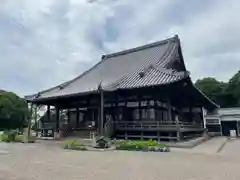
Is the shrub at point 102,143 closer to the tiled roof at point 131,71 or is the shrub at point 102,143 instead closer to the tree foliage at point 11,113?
the tiled roof at point 131,71

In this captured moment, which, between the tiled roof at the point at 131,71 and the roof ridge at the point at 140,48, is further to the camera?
the roof ridge at the point at 140,48

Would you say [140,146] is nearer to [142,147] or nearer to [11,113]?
[142,147]

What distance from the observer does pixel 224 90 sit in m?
44.2

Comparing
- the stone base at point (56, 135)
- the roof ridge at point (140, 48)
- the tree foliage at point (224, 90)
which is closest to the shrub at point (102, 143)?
the stone base at point (56, 135)

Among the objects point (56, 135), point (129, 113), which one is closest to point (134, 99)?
point (129, 113)

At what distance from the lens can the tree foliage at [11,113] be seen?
37969mm

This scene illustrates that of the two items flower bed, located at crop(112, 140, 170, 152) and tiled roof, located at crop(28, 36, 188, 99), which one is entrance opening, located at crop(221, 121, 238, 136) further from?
flower bed, located at crop(112, 140, 170, 152)

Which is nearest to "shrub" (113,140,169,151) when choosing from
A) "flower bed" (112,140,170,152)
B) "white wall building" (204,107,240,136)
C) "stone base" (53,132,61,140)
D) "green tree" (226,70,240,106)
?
"flower bed" (112,140,170,152)

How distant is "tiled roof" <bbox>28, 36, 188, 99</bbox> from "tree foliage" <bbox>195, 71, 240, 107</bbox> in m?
23.0

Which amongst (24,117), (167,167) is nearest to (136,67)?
(167,167)

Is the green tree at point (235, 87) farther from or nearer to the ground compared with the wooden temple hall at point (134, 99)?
farther from the ground

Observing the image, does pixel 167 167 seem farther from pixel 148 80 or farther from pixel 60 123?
pixel 60 123

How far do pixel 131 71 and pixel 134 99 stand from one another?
3404 mm

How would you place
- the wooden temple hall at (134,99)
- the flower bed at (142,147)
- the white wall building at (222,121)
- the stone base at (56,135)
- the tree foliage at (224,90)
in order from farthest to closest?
1. the tree foliage at (224,90)
2. the white wall building at (222,121)
3. the stone base at (56,135)
4. the wooden temple hall at (134,99)
5. the flower bed at (142,147)
